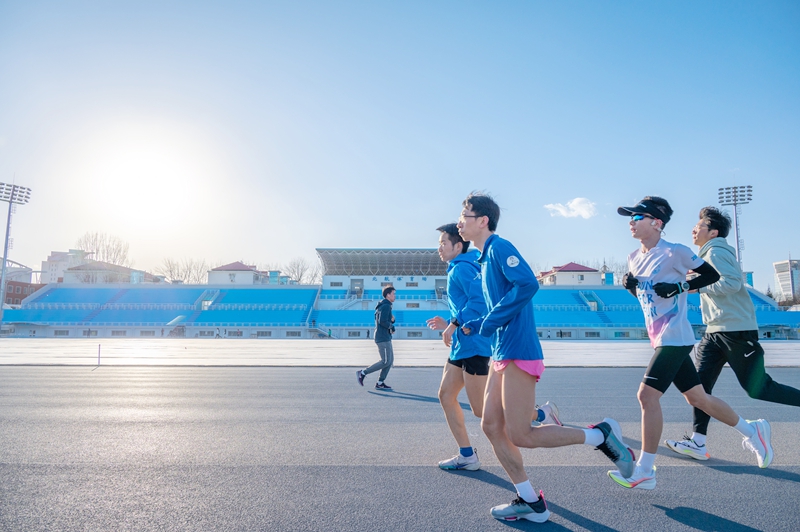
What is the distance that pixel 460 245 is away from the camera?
4562 mm

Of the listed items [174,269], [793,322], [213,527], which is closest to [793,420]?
[213,527]

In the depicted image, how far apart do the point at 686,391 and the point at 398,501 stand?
254 cm

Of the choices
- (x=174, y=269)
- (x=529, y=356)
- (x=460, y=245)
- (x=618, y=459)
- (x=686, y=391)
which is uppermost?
(x=174, y=269)

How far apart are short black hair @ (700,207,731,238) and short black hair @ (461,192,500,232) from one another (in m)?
2.43

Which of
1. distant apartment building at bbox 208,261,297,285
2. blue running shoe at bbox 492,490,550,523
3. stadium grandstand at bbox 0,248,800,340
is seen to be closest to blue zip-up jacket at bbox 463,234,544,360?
blue running shoe at bbox 492,490,550,523

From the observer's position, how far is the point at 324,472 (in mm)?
3805

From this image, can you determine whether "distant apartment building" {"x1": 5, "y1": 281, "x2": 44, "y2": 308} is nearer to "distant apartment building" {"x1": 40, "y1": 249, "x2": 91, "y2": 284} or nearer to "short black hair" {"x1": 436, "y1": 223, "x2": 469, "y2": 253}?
"distant apartment building" {"x1": 40, "y1": 249, "x2": 91, "y2": 284}

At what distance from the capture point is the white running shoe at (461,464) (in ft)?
13.0

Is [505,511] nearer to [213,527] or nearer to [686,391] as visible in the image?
[213,527]

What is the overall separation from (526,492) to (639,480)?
3.38 feet

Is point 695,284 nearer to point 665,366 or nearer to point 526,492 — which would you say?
point 665,366

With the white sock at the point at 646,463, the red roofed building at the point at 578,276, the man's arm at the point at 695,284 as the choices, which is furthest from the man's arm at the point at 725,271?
the red roofed building at the point at 578,276

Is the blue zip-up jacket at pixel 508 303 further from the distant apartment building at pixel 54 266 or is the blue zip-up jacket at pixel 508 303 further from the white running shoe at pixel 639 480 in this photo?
the distant apartment building at pixel 54 266

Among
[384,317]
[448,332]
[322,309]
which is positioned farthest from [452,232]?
[322,309]
